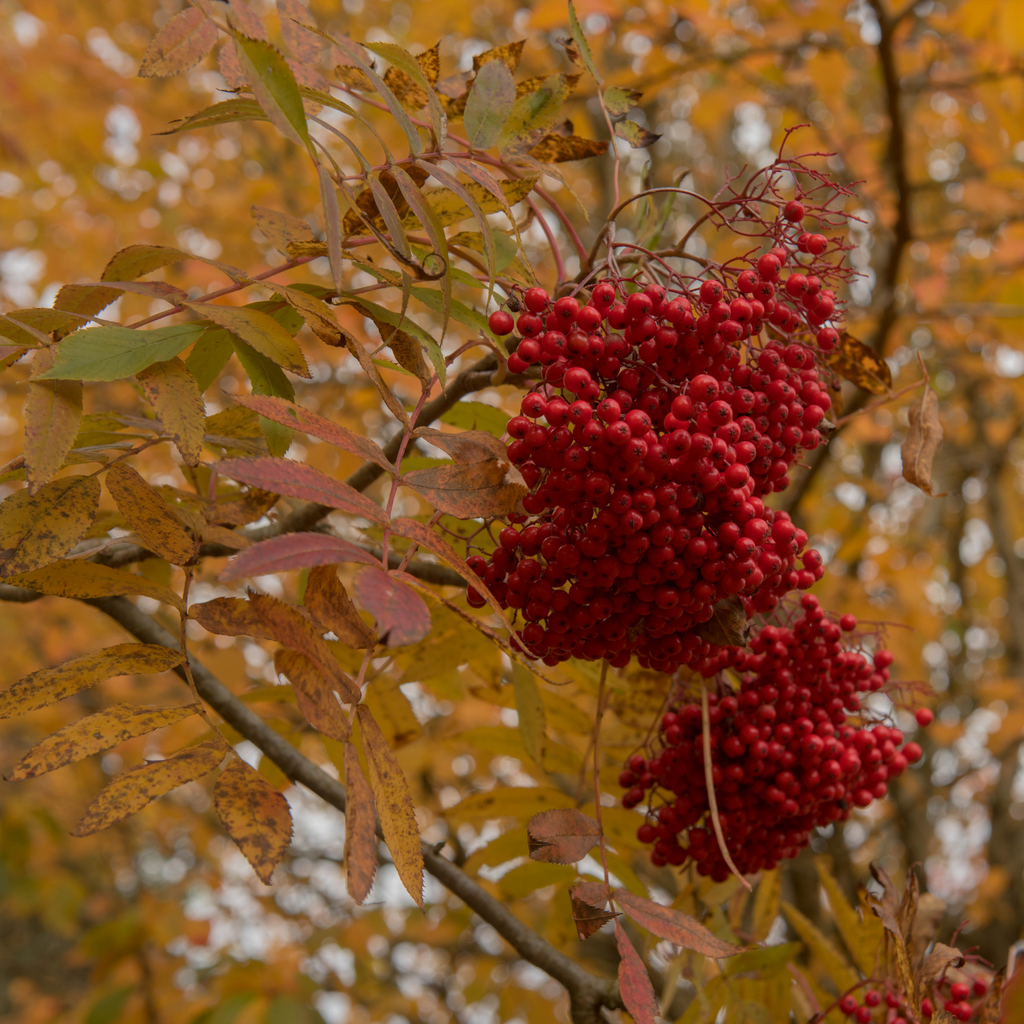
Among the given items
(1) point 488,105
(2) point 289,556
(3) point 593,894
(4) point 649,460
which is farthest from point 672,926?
(1) point 488,105

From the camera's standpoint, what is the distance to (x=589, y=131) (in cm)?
392

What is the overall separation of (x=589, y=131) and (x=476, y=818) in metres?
3.35

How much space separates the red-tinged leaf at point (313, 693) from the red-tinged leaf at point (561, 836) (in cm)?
27

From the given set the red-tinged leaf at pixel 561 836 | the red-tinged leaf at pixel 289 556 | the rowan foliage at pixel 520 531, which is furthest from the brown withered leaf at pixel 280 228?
the red-tinged leaf at pixel 561 836

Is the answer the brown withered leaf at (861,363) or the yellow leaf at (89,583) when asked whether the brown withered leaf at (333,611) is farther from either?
the brown withered leaf at (861,363)

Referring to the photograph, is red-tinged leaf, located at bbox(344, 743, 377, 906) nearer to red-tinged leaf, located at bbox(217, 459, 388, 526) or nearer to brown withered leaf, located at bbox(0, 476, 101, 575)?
red-tinged leaf, located at bbox(217, 459, 388, 526)

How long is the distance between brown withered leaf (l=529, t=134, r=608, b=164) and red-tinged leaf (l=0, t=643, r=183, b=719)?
32.0 inches

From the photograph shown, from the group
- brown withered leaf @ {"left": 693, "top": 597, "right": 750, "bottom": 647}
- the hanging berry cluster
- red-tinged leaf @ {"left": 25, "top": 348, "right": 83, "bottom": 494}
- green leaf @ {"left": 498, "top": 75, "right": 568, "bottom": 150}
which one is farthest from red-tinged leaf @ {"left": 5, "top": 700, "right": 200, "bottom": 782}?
green leaf @ {"left": 498, "top": 75, "right": 568, "bottom": 150}

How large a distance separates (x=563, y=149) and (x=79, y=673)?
0.91 m

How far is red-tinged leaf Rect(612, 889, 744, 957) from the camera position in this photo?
0.94 metres

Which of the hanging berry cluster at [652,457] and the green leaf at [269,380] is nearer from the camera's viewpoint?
the hanging berry cluster at [652,457]

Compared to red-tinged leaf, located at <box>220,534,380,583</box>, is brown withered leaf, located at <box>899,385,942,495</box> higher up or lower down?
lower down

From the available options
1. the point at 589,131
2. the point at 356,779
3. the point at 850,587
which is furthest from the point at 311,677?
the point at 589,131

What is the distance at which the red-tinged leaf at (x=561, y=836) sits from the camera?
959 millimetres
